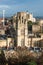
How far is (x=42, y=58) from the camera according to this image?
81.8ft

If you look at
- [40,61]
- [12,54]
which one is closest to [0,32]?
[12,54]

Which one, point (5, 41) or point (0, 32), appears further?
point (0, 32)

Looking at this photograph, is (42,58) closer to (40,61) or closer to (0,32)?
(40,61)

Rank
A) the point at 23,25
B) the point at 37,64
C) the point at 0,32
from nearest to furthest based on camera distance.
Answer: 1. the point at 37,64
2. the point at 23,25
3. the point at 0,32

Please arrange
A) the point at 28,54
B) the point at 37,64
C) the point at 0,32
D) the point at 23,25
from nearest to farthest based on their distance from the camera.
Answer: the point at 37,64 → the point at 28,54 → the point at 23,25 → the point at 0,32

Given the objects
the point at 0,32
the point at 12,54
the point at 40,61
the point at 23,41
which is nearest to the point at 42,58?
the point at 40,61

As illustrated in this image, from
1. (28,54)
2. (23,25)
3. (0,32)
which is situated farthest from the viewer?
(0,32)

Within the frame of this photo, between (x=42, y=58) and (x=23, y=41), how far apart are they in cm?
920

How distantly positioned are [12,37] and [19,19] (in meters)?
2.40

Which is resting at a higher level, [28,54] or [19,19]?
[19,19]

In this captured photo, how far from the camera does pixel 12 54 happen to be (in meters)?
26.9

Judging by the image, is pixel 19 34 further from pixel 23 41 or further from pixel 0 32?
pixel 0 32

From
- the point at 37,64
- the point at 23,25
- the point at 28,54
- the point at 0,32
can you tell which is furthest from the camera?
the point at 0,32

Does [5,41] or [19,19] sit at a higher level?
[19,19]
